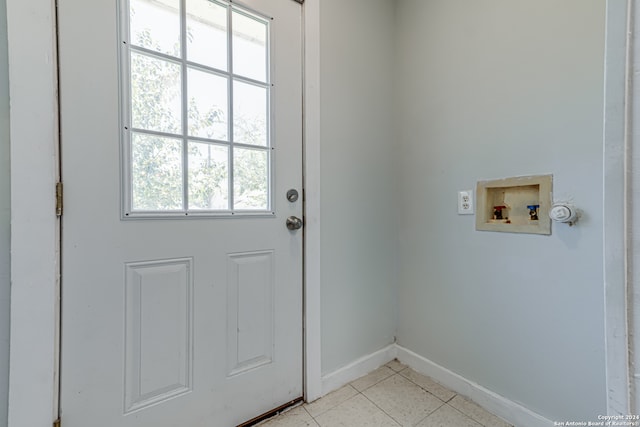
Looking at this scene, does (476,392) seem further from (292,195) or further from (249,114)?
(249,114)

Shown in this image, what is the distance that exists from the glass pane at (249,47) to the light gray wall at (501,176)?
0.86 m

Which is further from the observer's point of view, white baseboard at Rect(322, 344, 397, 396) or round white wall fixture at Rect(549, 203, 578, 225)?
white baseboard at Rect(322, 344, 397, 396)

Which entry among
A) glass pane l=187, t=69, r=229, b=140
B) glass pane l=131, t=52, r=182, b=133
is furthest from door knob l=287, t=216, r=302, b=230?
glass pane l=131, t=52, r=182, b=133

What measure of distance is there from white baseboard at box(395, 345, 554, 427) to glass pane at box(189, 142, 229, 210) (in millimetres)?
1366

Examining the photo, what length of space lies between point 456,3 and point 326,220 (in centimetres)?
127

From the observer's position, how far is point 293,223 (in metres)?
1.23

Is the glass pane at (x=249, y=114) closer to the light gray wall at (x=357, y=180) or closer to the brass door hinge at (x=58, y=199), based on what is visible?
the light gray wall at (x=357, y=180)

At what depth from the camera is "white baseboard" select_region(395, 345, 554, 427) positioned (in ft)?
3.62

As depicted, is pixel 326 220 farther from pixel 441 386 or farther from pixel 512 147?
pixel 441 386

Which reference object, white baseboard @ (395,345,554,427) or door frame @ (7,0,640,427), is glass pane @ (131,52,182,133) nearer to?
door frame @ (7,0,640,427)

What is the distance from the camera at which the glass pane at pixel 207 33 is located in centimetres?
99

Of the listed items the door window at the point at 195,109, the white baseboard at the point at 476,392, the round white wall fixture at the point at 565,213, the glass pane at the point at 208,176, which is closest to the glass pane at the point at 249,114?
the door window at the point at 195,109

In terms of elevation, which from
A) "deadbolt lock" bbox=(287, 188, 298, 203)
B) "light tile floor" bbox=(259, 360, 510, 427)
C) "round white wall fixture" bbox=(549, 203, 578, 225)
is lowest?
"light tile floor" bbox=(259, 360, 510, 427)

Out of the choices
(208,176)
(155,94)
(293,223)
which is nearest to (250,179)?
(208,176)
